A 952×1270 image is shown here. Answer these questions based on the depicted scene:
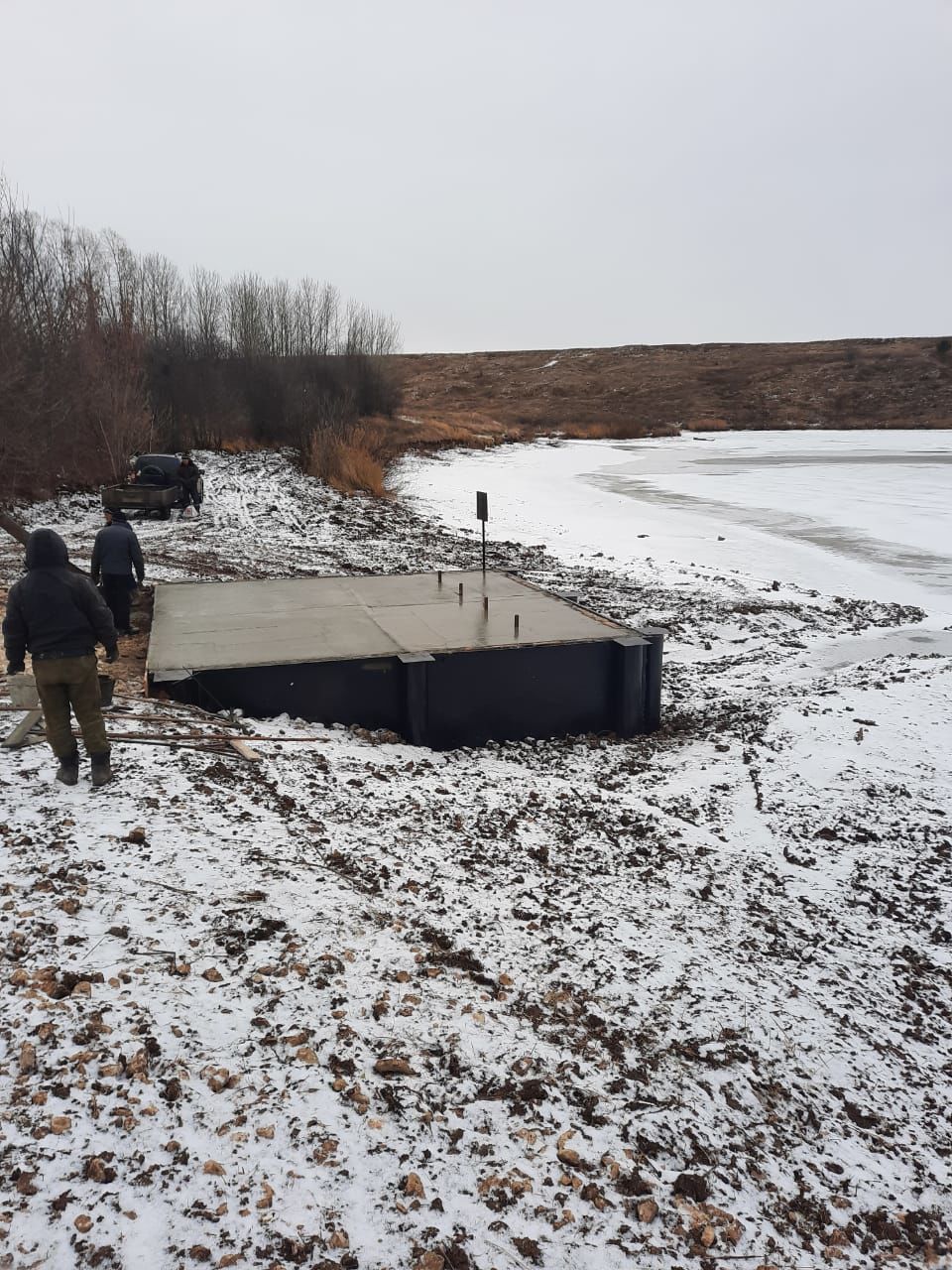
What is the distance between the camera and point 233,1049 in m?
3.46

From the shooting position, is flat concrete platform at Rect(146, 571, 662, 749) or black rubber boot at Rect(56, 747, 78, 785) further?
flat concrete platform at Rect(146, 571, 662, 749)

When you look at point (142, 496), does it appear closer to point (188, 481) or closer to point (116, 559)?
point (188, 481)

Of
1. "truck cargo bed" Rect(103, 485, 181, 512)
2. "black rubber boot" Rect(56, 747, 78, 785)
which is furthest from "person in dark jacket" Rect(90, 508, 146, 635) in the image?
"truck cargo bed" Rect(103, 485, 181, 512)

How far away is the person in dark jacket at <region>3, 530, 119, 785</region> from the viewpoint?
4.86 metres

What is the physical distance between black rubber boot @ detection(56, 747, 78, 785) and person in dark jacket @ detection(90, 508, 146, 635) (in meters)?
3.42

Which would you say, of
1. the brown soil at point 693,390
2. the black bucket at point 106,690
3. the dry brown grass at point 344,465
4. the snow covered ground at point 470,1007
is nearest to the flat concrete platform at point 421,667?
the snow covered ground at point 470,1007

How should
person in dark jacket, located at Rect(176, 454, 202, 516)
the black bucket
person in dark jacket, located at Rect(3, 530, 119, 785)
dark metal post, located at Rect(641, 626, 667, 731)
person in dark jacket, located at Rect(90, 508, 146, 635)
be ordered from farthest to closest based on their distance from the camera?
person in dark jacket, located at Rect(176, 454, 202, 516) < person in dark jacket, located at Rect(90, 508, 146, 635) < dark metal post, located at Rect(641, 626, 667, 731) < the black bucket < person in dark jacket, located at Rect(3, 530, 119, 785)

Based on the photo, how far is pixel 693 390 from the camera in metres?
72.8

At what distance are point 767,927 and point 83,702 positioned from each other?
4.07m

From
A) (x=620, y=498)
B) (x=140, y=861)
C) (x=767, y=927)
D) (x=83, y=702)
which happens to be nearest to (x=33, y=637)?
(x=83, y=702)

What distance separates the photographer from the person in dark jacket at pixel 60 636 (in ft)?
16.0

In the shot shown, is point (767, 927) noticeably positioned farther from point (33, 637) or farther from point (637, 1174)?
point (33, 637)

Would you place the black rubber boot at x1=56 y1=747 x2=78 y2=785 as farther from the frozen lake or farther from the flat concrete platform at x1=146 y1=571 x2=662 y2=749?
the frozen lake

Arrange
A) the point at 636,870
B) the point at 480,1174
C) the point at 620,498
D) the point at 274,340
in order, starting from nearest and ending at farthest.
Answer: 1. the point at 480,1174
2. the point at 636,870
3. the point at 620,498
4. the point at 274,340
